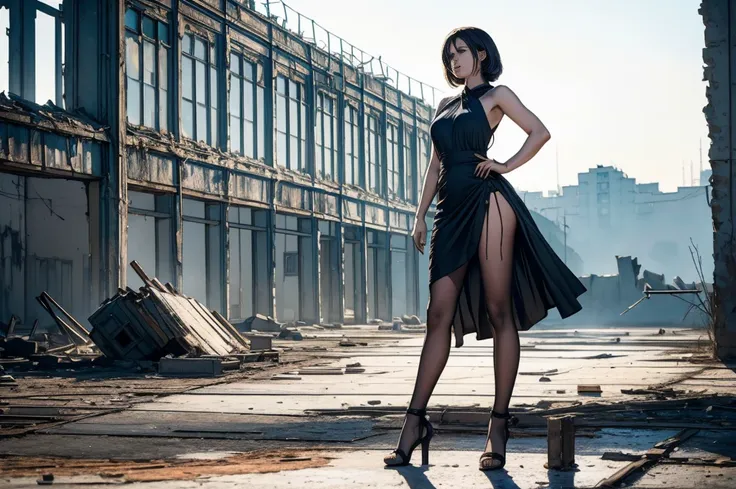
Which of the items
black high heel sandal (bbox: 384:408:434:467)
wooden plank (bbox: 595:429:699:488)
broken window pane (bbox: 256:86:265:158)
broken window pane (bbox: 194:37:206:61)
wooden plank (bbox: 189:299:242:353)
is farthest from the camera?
broken window pane (bbox: 256:86:265:158)

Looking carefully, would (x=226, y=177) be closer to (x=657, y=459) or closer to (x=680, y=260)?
(x=657, y=459)

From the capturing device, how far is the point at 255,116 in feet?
105

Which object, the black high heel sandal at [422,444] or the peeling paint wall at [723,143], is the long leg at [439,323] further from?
the peeling paint wall at [723,143]

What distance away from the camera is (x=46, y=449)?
5168mm

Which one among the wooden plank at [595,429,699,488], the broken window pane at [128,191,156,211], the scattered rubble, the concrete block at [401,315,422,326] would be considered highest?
the broken window pane at [128,191,156,211]

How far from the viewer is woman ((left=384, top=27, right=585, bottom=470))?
471 centimetres

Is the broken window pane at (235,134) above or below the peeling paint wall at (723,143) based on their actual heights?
above

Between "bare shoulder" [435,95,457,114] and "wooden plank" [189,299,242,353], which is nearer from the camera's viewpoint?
"bare shoulder" [435,95,457,114]

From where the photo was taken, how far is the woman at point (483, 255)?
4.71 m

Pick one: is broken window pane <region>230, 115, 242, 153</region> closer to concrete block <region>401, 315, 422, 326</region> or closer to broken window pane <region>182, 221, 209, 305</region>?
broken window pane <region>182, 221, 209, 305</region>

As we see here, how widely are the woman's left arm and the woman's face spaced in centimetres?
16

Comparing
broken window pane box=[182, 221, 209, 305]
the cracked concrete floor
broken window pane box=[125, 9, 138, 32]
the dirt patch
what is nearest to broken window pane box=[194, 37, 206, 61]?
broken window pane box=[125, 9, 138, 32]

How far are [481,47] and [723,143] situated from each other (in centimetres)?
766

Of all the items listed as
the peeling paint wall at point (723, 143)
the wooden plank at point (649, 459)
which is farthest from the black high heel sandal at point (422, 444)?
the peeling paint wall at point (723, 143)
